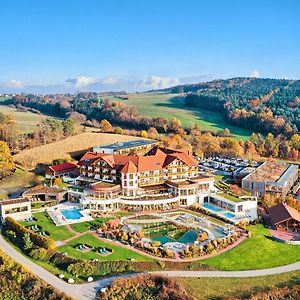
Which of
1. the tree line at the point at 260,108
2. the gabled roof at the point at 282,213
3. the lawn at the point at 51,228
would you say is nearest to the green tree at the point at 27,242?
the lawn at the point at 51,228

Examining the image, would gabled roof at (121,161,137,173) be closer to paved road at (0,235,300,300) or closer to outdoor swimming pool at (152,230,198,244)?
outdoor swimming pool at (152,230,198,244)

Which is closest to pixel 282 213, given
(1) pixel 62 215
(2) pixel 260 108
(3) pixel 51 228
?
(1) pixel 62 215

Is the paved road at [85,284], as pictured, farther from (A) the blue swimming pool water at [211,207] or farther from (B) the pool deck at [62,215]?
(A) the blue swimming pool water at [211,207]

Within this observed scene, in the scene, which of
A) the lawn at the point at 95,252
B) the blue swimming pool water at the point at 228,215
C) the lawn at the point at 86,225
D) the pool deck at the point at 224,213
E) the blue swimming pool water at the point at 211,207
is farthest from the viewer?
the blue swimming pool water at the point at 211,207

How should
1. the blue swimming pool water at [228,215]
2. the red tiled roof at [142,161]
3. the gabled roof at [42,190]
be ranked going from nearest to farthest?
the blue swimming pool water at [228,215] → the gabled roof at [42,190] → the red tiled roof at [142,161]

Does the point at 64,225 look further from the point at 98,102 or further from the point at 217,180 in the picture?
the point at 98,102

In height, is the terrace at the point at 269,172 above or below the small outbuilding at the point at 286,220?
above

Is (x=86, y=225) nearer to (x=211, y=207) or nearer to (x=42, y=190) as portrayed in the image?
(x=42, y=190)
